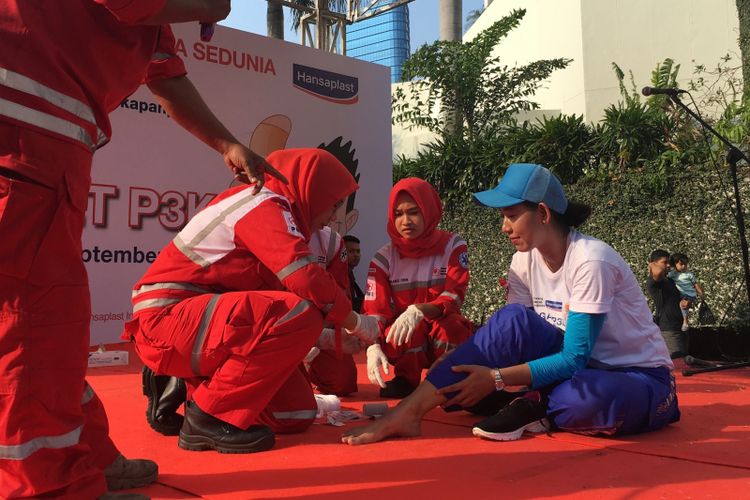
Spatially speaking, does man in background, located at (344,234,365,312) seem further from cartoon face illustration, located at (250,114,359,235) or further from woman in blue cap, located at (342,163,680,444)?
woman in blue cap, located at (342,163,680,444)

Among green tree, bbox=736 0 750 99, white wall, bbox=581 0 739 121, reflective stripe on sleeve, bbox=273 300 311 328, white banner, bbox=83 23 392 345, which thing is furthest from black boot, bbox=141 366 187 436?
white wall, bbox=581 0 739 121

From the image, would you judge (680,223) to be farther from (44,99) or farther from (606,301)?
(44,99)

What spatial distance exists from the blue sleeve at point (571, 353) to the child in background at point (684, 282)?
148 inches

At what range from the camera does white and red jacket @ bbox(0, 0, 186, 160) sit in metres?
1.16

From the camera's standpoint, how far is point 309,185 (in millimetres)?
2152

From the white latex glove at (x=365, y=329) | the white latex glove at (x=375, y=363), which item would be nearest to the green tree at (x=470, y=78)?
the white latex glove at (x=375, y=363)

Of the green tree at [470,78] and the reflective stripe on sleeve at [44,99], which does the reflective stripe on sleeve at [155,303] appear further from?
the green tree at [470,78]

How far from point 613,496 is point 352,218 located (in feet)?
15.2

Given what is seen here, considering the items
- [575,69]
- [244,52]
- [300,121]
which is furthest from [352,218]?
[575,69]

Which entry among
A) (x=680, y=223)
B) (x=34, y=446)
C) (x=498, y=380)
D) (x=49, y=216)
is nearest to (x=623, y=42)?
(x=680, y=223)

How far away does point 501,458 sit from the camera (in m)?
1.83

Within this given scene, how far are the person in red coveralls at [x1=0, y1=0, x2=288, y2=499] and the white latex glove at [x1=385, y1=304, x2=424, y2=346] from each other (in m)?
1.46

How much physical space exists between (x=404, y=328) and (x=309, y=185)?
2.48ft

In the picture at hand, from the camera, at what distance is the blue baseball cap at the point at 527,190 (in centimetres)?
211
